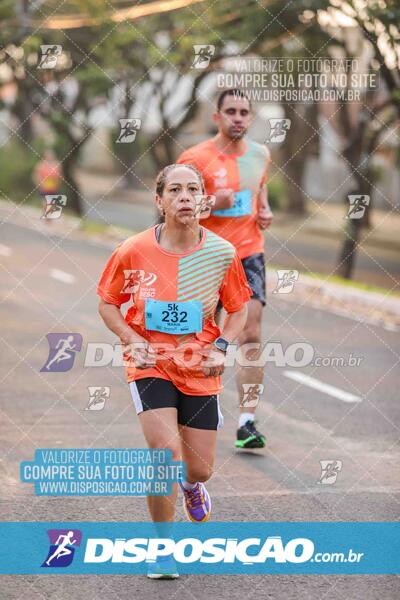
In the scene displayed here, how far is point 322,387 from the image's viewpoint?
11.6 metres

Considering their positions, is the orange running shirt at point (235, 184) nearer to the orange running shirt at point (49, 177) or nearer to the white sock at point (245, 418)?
the white sock at point (245, 418)

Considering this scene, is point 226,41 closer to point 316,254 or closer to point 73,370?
point 316,254

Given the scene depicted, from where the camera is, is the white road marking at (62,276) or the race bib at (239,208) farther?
the white road marking at (62,276)

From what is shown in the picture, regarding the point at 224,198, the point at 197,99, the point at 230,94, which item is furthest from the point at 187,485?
the point at 197,99

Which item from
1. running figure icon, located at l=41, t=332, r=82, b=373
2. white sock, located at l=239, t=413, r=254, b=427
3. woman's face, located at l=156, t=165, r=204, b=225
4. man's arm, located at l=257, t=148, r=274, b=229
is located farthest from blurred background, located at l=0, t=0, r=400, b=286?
woman's face, located at l=156, t=165, r=204, b=225

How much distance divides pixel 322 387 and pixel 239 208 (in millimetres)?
2790

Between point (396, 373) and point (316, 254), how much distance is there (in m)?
16.8

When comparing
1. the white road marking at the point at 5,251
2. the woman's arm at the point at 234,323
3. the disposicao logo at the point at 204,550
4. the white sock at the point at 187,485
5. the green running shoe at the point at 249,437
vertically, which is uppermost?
the woman's arm at the point at 234,323

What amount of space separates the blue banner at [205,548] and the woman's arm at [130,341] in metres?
0.75

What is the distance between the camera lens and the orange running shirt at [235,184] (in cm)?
921

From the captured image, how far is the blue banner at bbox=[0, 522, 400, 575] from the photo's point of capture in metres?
6.48

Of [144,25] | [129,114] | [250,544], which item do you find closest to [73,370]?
[250,544]

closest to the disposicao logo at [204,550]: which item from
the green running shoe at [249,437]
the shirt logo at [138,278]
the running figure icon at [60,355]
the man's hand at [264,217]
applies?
the shirt logo at [138,278]

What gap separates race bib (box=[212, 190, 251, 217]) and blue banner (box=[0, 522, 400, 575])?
104 inches
